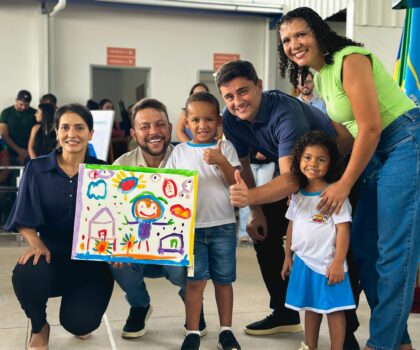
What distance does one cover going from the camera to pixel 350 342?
7.22 feet

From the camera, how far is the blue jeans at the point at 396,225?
5.96 feet

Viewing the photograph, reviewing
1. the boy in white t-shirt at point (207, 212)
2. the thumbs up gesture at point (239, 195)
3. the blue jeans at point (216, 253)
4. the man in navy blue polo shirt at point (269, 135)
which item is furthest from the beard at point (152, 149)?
the thumbs up gesture at point (239, 195)

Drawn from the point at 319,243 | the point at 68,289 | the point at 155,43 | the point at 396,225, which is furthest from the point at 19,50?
the point at 396,225

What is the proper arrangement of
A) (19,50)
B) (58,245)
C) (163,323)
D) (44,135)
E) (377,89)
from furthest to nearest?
(19,50) < (44,135) < (163,323) < (58,245) < (377,89)

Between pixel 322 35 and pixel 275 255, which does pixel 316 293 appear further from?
pixel 322 35

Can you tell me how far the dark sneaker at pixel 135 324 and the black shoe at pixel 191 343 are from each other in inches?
12.2

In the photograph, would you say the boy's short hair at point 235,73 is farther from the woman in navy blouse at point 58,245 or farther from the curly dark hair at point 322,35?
the woman in navy blouse at point 58,245

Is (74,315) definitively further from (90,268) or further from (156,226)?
(156,226)

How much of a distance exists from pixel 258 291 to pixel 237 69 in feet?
5.27

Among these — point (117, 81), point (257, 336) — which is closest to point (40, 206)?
point (257, 336)

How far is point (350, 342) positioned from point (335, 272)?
1.38 feet

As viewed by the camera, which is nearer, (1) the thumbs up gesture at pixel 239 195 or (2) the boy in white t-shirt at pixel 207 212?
(1) the thumbs up gesture at pixel 239 195

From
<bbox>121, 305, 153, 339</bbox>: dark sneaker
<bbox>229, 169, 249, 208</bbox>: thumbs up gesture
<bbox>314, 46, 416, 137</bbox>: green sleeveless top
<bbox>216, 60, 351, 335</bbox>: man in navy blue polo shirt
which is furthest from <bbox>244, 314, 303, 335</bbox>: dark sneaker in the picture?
<bbox>314, 46, 416, 137</bbox>: green sleeveless top

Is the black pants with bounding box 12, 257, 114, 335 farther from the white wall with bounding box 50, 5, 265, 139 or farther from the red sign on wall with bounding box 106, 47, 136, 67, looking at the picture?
the red sign on wall with bounding box 106, 47, 136, 67
